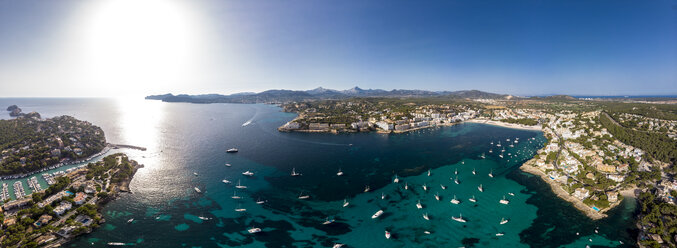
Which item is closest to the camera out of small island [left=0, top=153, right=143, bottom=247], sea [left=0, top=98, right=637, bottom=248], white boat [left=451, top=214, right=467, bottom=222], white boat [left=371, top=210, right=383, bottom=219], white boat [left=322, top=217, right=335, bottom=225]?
small island [left=0, top=153, right=143, bottom=247]

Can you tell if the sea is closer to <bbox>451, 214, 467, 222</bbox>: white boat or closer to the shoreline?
<bbox>451, 214, 467, 222</bbox>: white boat

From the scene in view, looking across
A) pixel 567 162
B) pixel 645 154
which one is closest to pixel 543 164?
pixel 567 162

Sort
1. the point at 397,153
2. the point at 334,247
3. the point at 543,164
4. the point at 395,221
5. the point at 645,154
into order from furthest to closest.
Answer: the point at 397,153 → the point at 543,164 → the point at 645,154 → the point at 395,221 → the point at 334,247

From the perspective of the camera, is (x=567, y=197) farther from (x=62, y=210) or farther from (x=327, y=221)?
(x=62, y=210)

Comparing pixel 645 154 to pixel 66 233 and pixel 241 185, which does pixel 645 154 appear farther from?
pixel 66 233

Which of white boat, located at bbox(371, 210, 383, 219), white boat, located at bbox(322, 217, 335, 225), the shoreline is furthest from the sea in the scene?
the shoreline

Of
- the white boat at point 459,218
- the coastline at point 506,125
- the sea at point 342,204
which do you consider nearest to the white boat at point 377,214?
Result: the sea at point 342,204

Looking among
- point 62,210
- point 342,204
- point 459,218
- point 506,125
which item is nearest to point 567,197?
point 459,218
